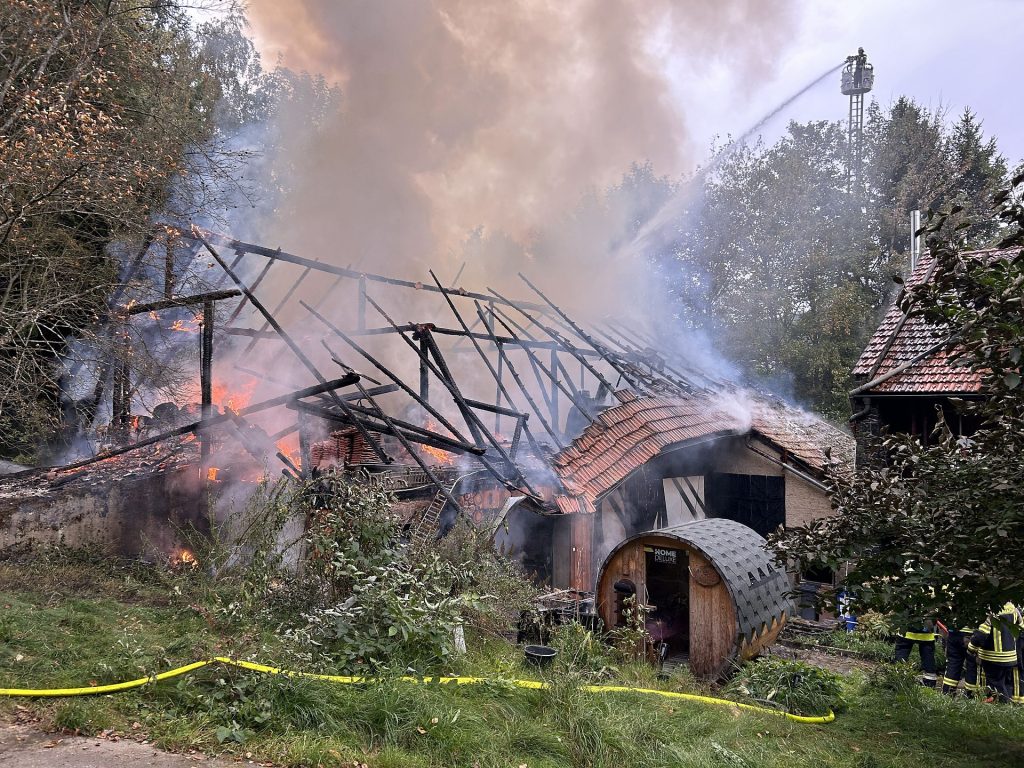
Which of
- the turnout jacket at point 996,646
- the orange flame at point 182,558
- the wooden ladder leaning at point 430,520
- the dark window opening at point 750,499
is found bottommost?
the turnout jacket at point 996,646

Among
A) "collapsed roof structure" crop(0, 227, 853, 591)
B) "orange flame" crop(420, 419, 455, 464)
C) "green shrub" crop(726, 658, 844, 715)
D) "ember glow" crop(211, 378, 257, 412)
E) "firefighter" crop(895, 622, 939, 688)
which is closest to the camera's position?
"green shrub" crop(726, 658, 844, 715)

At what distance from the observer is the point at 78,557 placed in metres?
9.75

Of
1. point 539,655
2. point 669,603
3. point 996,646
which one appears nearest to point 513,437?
point 669,603

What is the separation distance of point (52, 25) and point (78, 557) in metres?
7.44

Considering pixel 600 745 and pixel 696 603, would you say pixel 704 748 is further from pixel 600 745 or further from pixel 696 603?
pixel 696 603

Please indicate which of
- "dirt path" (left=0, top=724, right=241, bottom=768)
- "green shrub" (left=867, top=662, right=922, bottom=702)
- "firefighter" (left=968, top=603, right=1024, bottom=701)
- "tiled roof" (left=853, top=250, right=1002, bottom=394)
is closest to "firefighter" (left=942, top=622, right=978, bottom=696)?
"firefighter" (left=968, top=603, right=1024, bottom=701)

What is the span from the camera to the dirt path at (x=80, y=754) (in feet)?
14.7

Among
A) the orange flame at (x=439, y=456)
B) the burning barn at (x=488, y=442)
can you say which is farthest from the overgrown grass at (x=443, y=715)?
the orange flame at (x=439, y=456)

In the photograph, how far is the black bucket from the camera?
7.17m

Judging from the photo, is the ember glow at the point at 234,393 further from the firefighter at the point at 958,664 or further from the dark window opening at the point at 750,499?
the firefighter at the point at 958,664

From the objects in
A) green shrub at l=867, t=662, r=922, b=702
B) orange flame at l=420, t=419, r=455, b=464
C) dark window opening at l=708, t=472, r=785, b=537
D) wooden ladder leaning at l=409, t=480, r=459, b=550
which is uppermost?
orange flame at l=420, t=419, r=455, b=464

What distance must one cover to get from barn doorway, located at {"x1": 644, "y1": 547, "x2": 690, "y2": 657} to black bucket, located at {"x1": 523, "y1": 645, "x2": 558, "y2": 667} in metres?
2.66

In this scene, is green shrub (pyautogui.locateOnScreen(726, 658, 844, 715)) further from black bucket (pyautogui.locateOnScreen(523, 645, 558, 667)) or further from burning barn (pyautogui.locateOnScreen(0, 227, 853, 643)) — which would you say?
black bucket (pyautogui.locateOnScreen(523, 645, 558, 667))

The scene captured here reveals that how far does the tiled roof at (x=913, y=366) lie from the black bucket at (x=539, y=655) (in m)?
8.25
